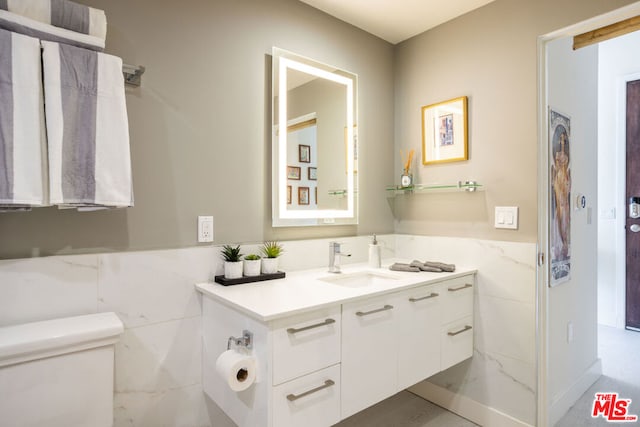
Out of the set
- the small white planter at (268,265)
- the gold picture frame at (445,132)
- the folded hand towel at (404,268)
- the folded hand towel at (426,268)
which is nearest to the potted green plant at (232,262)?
the small white planter at (268,265)

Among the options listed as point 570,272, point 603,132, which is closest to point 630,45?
point 603,132

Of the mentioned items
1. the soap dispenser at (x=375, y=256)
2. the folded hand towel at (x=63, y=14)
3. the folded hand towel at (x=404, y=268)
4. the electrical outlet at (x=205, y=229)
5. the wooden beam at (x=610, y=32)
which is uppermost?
the wooden beam at (x=610, y=32)

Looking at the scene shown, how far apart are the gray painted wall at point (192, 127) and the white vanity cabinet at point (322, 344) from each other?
383 millimetres

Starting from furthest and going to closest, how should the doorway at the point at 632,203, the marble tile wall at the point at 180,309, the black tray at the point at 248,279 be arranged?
1. the doorway at the point at 632,203
2. the black tray at the point at 248,279
3. the marble tile wall at the point at 180,309

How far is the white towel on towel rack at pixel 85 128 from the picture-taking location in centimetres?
117

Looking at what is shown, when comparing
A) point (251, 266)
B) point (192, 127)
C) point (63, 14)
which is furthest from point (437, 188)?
point (63, 14)

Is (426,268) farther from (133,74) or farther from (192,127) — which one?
(133,74)

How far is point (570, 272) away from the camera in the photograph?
2230 millimetres

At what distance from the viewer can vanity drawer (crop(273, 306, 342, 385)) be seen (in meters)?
1.21

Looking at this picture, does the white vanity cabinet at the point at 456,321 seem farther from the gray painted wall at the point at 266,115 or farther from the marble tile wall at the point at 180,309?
the gray painted wall at the point at 266,115

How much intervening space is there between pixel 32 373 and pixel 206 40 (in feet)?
4.79

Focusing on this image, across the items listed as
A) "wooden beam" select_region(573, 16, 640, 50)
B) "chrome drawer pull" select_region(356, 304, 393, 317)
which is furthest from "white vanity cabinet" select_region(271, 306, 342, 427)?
"wooden beam" select_region(573, 16, 640, 50)

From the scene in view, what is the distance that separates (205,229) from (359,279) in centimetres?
88

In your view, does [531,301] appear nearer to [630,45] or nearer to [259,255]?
[259,255]
